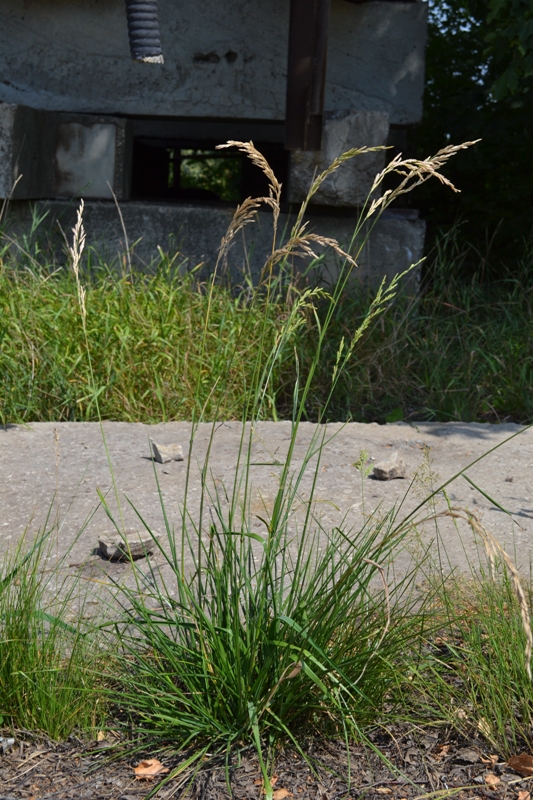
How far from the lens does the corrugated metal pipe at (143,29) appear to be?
4219 millimetres

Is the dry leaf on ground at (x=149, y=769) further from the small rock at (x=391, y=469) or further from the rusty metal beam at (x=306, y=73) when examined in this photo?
the rusty metal beam at (x=306, y=73)

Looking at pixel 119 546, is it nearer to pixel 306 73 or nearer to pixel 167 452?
pixel 167 452

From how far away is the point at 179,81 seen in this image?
5.80 m

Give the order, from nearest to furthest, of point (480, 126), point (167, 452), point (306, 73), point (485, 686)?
point (485, 686), point (167, 452), point (306, 73), point (480, 126)

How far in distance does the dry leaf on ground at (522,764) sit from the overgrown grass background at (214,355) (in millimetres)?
2176

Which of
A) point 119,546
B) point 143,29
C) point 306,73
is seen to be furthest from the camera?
point 306,73

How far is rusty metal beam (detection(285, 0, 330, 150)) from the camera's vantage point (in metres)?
5.00

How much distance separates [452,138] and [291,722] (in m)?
6.36

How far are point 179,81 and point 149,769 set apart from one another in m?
5.01

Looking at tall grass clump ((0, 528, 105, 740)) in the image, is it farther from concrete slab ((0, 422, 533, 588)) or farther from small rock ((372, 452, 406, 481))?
small rock ((372, 452, 406, 481))

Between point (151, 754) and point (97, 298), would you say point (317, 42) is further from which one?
point (151, 754)

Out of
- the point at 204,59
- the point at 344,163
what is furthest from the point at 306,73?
the point at 204,59

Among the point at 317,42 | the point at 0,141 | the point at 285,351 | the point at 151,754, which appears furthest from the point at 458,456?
the point at 0,141

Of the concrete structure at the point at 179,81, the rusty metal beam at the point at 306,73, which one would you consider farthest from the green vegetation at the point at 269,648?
the concrete structure at the point at 179,81
